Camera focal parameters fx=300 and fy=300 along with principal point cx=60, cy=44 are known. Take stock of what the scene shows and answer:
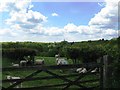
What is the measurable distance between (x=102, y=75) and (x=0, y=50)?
6.83 metres

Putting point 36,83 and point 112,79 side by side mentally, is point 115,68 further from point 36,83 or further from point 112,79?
point 36,83

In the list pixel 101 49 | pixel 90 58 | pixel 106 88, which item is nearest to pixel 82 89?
pixel 106 88

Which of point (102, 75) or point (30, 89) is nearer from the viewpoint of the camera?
point (30, 89)

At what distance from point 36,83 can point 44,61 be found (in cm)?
477

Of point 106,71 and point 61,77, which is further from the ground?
point 106,71

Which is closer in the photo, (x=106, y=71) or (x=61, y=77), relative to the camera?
(x=61, y=77)

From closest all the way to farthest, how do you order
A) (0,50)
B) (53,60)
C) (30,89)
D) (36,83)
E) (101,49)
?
(30,89) < (36,83) < (101,49) < (0,50) < (53,60)

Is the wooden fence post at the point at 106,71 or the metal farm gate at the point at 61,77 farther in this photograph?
the wooden fence post at the point at 106,71

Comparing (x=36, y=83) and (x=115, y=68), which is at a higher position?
(x=115, y=68)

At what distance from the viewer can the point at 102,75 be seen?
880 cm

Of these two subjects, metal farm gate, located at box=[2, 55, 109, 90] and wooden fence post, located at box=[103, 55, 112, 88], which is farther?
wooden fence post, located at box=[103, 55, 112, 88]

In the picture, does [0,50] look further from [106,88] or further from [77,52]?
[106,88]

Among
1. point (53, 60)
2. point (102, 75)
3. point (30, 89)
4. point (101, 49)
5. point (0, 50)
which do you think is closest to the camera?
point (30, 89)

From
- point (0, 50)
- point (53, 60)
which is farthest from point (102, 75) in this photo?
point (53, 60)
